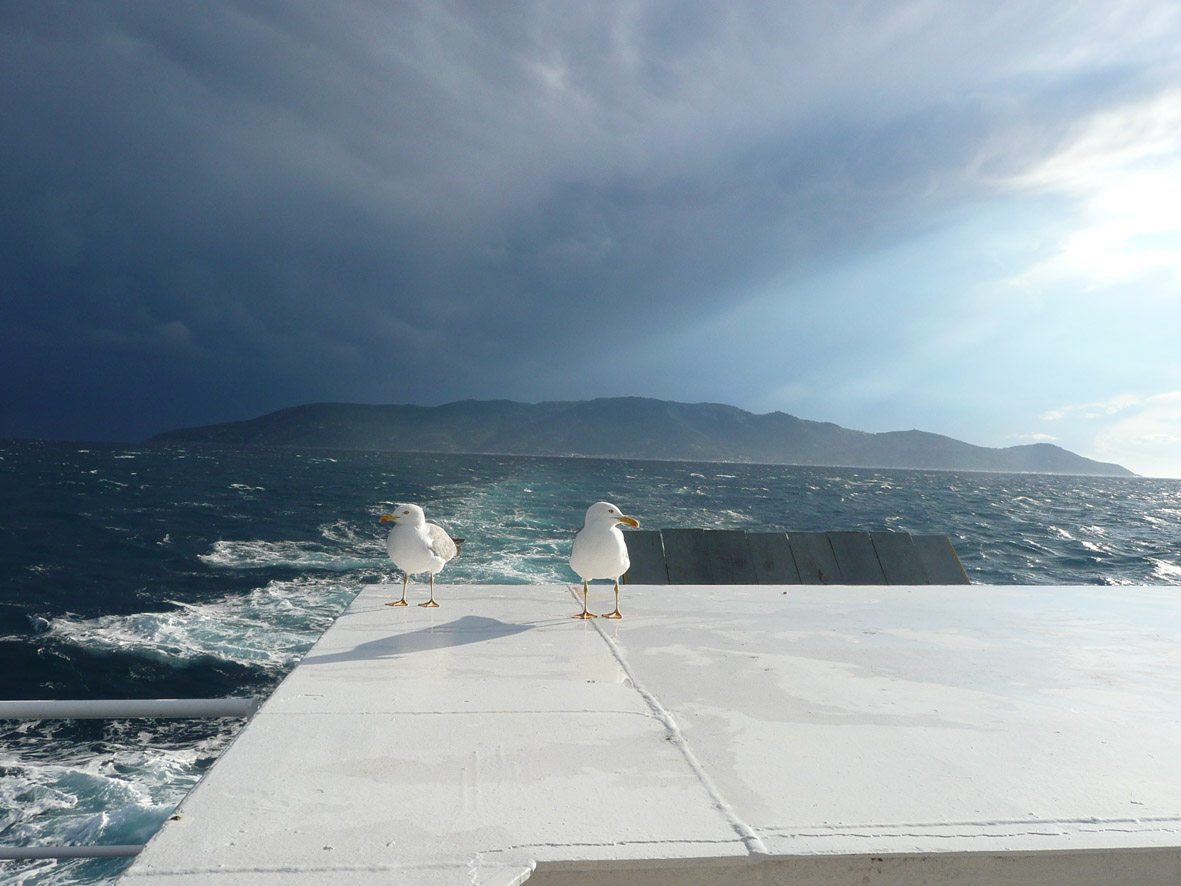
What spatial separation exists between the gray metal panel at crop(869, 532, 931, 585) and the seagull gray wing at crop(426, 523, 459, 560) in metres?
5.44

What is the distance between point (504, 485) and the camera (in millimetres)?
43844

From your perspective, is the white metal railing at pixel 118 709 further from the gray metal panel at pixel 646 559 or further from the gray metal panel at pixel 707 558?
the gray metal panel at pixel 707 558

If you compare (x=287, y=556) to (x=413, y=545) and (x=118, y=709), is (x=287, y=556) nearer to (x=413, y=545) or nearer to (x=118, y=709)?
(x=413, y=545)

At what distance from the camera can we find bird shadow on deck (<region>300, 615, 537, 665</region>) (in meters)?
3.39

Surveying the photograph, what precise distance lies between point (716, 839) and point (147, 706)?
207cm

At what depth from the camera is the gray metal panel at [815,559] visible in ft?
25.2

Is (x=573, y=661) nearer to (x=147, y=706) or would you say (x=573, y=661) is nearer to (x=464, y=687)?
(x=464, y=687)

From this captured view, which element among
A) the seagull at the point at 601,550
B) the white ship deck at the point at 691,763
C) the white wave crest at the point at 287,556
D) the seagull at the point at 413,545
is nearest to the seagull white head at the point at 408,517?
the seagull at the point at 413,545

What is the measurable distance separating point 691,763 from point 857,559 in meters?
6.31

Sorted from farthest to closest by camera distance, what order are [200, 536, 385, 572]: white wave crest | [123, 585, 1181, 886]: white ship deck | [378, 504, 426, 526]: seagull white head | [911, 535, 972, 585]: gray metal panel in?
1. [200, 536, 385, 572]: white wave crest
2. [911, 535, 972, 585]: gray metal panel
3. [378, 504, 426, 526]: seagull white head
4. [123, 585, 1181, 886]: white ship deck

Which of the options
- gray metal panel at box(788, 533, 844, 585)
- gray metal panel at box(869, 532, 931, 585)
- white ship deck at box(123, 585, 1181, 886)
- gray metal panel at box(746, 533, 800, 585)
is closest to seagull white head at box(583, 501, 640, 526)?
white ship deck at box(123, 585, 1181, 886)

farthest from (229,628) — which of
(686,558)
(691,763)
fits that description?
(691,763)

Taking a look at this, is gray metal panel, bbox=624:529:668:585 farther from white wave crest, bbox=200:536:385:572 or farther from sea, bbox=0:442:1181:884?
white wave crest, bbox=200:536:385:572

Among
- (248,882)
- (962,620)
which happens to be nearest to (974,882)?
(248,882)
